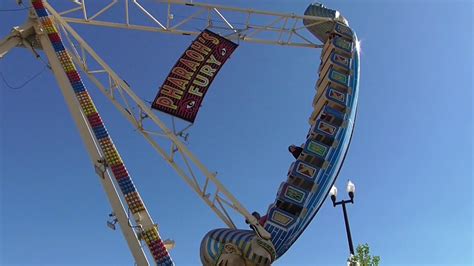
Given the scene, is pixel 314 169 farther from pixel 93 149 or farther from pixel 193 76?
pixel 93 149

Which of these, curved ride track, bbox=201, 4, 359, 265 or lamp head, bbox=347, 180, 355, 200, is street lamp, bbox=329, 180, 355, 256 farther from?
curved ride track, bbox=201, 4, 359, 265

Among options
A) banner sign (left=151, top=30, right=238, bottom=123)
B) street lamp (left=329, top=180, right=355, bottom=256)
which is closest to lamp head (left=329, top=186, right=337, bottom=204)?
street lamp (left=329, top=180, right=355, bottom=256)

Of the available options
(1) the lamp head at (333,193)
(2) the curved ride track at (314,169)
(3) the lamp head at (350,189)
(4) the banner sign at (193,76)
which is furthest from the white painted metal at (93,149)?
(3) the lamp head at (350,189)

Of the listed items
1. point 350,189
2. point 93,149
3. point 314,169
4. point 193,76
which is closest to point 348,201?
point 350,189

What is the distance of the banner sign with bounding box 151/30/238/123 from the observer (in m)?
13.8

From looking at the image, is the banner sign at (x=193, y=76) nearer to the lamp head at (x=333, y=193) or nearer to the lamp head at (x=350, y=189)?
the lamp head at (x=333, y=193)

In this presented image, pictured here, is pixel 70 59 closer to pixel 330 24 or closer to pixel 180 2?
pixel 180 2

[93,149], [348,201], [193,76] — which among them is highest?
[193,76]

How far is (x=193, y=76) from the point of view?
47.0 ft

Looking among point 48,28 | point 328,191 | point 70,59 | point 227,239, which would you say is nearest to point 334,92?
point 328,191

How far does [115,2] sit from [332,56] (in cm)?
816

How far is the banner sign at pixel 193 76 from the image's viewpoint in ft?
45.1

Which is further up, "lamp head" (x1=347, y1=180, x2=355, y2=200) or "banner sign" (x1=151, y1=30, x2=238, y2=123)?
"banner sign" (x1=151, y1=30, x2=238, y2=123)

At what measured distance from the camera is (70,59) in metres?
16.6
